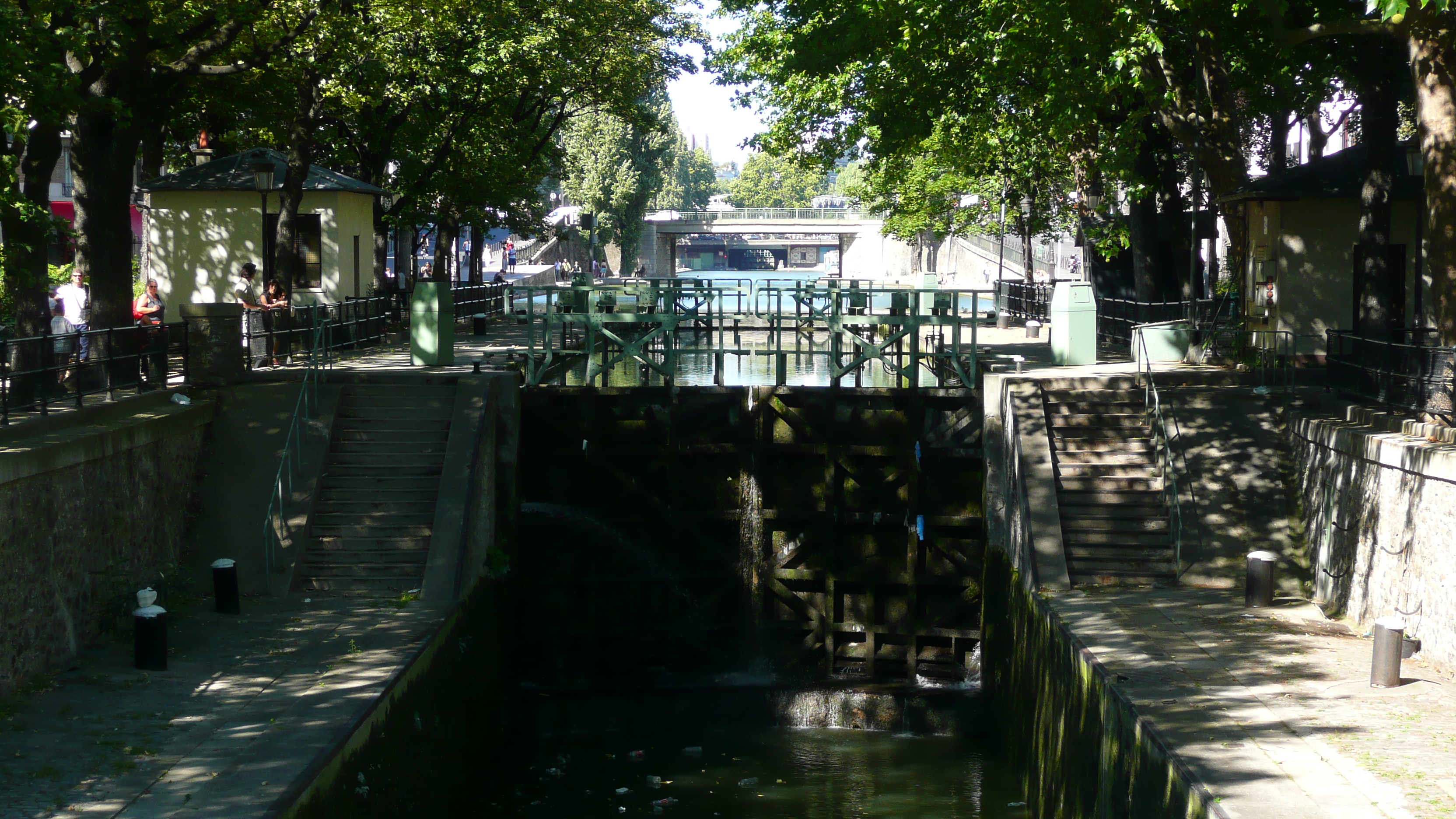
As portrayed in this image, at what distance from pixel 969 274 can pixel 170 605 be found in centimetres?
6021

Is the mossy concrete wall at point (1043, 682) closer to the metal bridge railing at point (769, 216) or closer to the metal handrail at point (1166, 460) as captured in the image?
the metal handrail at point (1166, 460)

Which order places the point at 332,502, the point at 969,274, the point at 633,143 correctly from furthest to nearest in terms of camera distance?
the point at 633,143, the point at 969,274, the point at 332,502

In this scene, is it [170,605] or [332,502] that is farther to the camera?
[332,502]

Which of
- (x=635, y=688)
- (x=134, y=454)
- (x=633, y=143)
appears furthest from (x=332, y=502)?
(x=633, y=143)

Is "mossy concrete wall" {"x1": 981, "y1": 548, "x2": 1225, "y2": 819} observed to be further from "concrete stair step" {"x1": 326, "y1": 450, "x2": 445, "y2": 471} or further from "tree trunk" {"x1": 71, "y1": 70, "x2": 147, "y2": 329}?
"tree trunk" {"x1": 71, "y1": 70, "x2": 147, "y2": 329}

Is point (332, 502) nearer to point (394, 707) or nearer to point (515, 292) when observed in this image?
point (394, 707)

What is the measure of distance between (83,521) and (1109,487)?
442 inches

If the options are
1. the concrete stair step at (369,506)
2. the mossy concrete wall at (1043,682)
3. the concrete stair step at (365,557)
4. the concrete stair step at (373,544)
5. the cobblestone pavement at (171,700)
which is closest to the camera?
the cobblestone pavement at (171,700)

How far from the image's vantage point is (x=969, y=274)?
231 ft

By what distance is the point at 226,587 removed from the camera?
546 inches

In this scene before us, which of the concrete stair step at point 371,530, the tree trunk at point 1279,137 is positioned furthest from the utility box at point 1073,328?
the tree trunk at point 1279,137

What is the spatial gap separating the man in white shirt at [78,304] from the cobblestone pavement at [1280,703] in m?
13.2

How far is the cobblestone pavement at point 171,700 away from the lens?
8.98 m

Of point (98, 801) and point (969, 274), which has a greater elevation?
point (969, 274)
